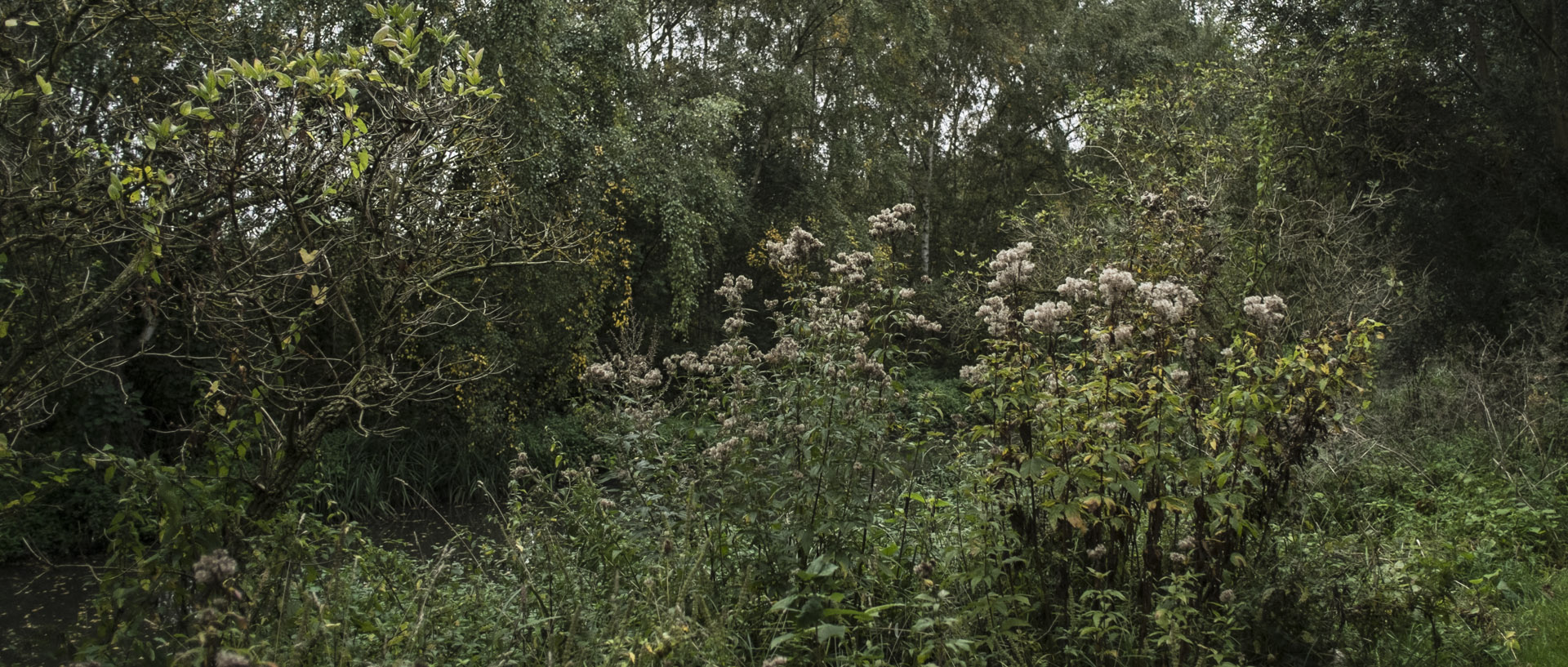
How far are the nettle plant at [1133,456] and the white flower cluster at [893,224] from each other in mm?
390

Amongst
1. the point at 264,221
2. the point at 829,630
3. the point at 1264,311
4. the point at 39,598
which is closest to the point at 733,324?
the point at 829,630

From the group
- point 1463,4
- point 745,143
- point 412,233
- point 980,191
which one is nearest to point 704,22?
point 745,143

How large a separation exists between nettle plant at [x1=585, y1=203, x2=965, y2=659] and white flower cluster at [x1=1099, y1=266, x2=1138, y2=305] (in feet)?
2.30

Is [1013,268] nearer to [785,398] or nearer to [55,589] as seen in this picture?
[785,398]

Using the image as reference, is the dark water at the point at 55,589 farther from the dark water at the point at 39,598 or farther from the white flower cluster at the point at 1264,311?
the white flower cluster at the point at 1264,311

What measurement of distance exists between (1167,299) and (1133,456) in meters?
0.58

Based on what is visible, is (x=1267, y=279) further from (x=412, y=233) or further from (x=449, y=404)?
(x=449, y=404)

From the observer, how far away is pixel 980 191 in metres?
24.4

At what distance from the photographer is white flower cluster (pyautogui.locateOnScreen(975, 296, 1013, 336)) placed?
3721 mm

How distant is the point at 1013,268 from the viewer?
379 centimetres

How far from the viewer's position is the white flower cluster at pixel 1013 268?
12.4ft

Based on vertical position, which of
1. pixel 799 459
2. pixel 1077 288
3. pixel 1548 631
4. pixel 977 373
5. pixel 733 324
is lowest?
pixel 1548 631

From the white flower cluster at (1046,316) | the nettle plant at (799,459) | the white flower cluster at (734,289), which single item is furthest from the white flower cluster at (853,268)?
the white flower cluster at (1046,316)

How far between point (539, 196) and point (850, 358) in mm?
6932
